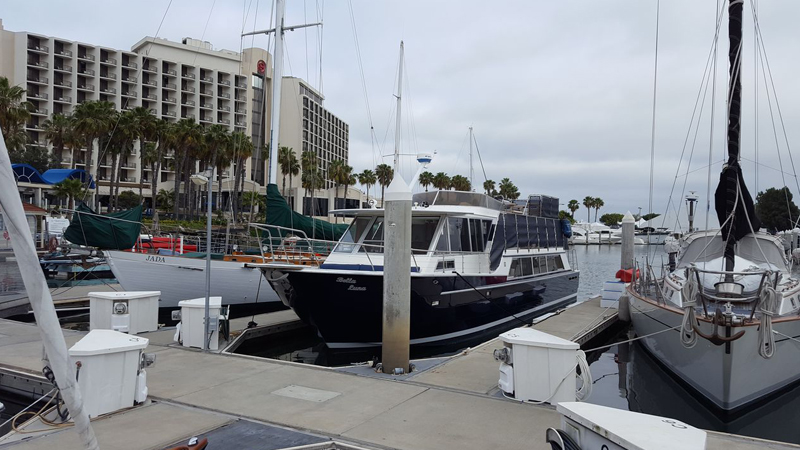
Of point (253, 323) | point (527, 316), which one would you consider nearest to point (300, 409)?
point (253, 323)

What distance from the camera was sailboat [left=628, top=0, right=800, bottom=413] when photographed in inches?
360

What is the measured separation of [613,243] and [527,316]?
11161 cm

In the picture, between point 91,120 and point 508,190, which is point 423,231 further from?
point 508,190

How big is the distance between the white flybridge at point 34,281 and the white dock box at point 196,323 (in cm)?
871

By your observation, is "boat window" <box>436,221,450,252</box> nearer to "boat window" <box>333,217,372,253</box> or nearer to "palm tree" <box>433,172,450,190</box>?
"boat window" <box>333,217,372,253</box>

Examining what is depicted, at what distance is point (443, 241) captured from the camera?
14.4m

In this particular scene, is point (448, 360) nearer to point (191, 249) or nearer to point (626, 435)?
point (626, 435)

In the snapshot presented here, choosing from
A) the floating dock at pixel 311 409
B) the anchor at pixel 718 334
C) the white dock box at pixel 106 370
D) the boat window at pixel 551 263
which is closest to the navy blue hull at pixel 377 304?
the floating dock at pixel 311 409

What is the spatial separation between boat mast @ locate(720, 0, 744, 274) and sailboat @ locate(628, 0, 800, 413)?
2cm

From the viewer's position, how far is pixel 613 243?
122062 millimetres

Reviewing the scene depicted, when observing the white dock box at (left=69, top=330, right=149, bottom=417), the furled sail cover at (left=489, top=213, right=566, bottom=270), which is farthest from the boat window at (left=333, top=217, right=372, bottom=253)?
the white dock box at (left=69, top=330, right=149, bottom=417)

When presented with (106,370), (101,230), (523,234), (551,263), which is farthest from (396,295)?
(551,263)

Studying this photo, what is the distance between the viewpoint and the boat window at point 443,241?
14367 mm

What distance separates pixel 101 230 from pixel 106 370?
1135 cm
